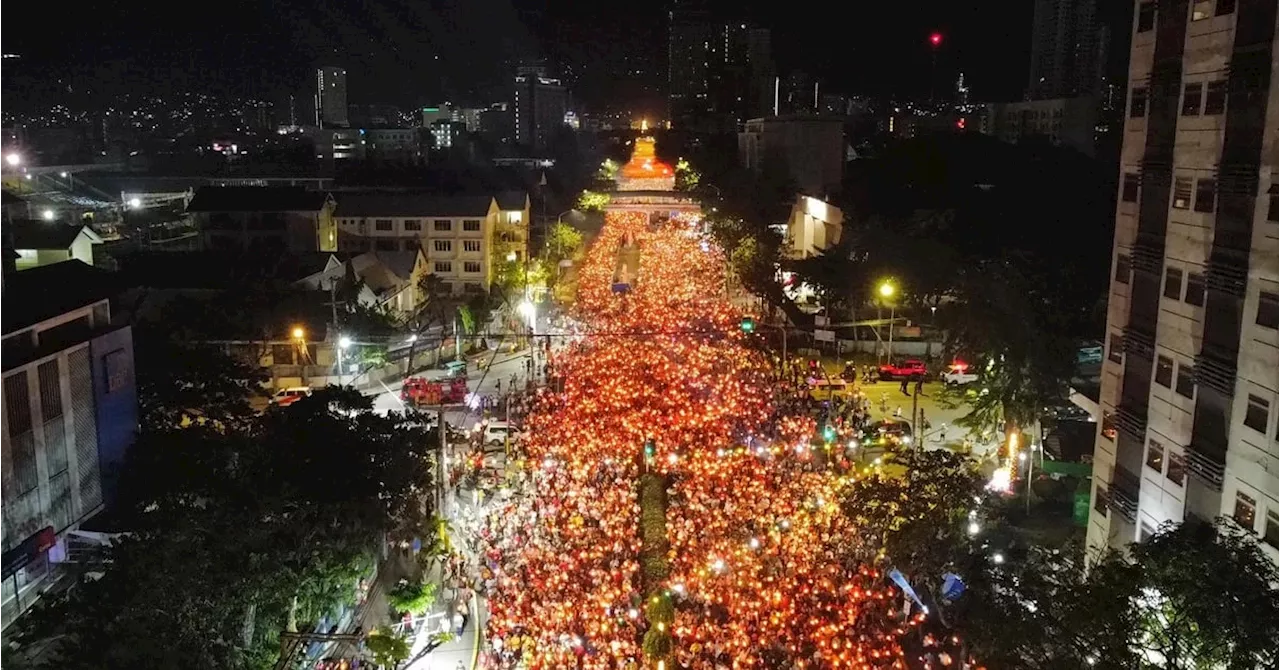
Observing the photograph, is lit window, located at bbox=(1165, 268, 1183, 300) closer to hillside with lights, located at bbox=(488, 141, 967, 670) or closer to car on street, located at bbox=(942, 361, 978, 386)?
hillside with lights, located at bbox=(488, 141, 967, 670)

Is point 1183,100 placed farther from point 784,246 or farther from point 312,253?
point 784,246

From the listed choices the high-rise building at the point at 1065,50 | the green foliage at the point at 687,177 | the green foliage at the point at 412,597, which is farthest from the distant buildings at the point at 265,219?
the high-rise building at the point at 1065,50

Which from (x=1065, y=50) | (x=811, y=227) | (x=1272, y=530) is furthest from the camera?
(x=1065, y=50)

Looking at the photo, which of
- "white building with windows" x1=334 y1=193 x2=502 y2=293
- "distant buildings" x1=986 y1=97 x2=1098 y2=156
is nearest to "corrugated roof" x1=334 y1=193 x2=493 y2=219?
"white building with windows" x1=334 y1=193 x2=502 y2=293

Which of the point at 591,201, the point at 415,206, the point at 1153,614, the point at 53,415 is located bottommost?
the point at 1153,614

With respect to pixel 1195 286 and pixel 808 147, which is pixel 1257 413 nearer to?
pixel 1195 286

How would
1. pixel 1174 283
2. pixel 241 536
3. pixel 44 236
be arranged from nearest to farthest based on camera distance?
pixel 241 536 → pixel 1174 283 → pixel 44 236

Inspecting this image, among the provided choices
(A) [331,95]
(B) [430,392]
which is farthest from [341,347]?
(A) [331,95]
